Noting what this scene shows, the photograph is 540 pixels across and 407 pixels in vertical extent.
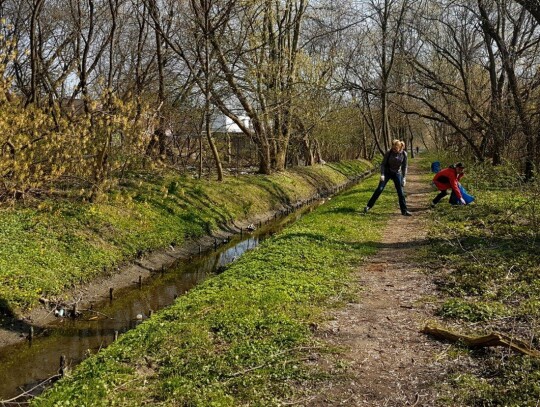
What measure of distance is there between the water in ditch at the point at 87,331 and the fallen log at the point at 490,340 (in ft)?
15.3

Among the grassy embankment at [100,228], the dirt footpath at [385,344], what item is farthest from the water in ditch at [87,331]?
the dirt footpath at [385,344]

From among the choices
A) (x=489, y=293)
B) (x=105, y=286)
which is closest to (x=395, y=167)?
(x=489, y=293)

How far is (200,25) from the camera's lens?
673 inches

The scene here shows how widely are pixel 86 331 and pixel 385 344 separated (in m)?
5.23

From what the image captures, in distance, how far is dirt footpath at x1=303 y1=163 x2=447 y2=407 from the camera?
4770 millimetres

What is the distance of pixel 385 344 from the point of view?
19.2ft

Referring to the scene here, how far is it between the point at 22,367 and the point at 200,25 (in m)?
13.3

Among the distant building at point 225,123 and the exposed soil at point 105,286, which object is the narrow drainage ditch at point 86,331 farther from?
the distant building at point 225,123

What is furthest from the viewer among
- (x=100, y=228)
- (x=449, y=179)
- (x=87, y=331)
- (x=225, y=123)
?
(x=225, y=123)

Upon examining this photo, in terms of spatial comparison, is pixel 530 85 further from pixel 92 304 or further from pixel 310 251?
pixel 92 304

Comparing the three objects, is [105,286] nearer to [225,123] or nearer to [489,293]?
[489,293]

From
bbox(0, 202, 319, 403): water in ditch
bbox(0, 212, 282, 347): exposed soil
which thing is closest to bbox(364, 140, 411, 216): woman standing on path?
bbox(0, 202, 319, 403): water in ditch

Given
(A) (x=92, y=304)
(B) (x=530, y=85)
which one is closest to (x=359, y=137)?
(B) (x=530, y=85)

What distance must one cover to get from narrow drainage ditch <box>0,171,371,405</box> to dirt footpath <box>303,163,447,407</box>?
3560 mm
